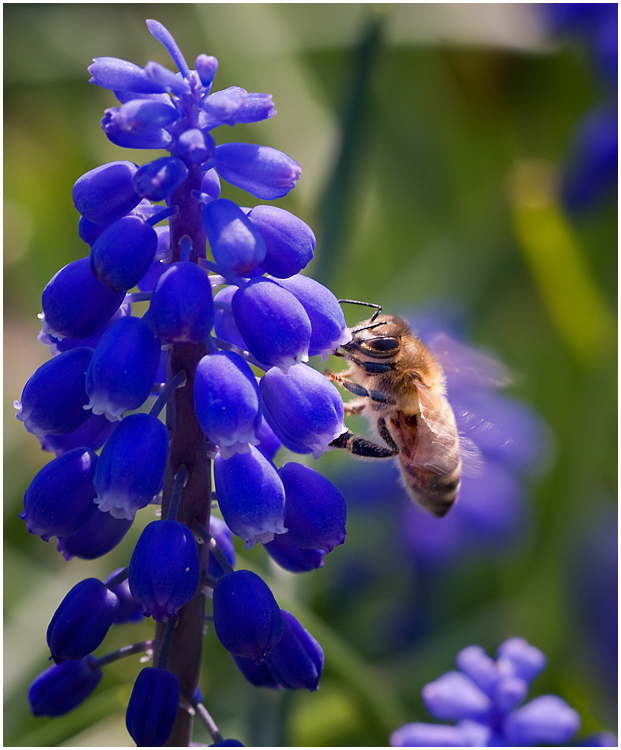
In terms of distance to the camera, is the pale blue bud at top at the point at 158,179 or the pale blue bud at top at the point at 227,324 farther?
the pale blue bud at top at the point at 227,324

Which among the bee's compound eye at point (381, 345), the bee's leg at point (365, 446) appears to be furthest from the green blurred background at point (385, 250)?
the bee's compound eye at point (381, 345)

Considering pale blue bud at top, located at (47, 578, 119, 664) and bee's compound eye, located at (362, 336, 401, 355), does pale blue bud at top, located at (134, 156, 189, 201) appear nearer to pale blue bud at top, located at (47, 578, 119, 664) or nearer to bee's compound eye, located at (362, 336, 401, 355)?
pale blue bud at top, located at (47, 578, 119, 664)

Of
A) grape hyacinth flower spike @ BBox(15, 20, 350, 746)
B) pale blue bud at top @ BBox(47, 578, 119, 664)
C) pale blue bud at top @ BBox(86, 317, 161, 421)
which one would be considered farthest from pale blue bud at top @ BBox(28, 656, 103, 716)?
pale blue bud at top @ BBox(86, 317, 161, 421)

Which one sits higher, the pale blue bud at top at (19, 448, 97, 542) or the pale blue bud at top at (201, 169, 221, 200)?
the pale blue bud at top at (201, 169, 221, 200)

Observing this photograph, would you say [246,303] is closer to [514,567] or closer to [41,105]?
[514,567]

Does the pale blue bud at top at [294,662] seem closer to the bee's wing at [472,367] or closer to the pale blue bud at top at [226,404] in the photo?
the pale blue bud at top at [226,404]

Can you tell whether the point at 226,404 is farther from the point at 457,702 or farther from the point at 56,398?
the point at 457,702
